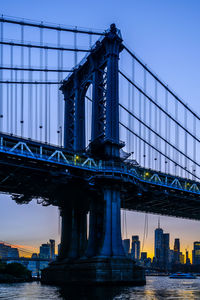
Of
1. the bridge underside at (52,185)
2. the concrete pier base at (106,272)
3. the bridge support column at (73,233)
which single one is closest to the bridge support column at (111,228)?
the concrete pier base at (106,272)

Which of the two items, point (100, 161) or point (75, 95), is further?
point (75, 95)

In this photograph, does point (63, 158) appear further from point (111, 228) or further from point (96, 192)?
point (111, 228)

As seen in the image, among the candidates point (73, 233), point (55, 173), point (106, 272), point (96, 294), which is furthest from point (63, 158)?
point (96, 294)

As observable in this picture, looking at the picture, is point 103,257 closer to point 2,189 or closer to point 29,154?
point 29,154

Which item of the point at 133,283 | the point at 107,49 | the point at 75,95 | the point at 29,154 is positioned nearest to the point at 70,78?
the point at 75,95

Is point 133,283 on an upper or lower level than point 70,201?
lower

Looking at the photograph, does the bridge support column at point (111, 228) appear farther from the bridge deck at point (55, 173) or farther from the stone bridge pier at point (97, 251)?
the bridge deck at point (55, 173)

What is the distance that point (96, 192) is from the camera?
7850cm

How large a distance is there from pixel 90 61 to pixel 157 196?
32011mm

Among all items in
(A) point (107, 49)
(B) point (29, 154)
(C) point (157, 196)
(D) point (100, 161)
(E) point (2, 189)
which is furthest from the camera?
(C) point (157, 196)

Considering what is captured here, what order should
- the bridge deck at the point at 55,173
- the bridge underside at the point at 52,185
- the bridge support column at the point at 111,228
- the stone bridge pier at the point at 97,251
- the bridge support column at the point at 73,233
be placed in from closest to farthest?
the stone bridge pier at the point at 97,251
the bridge deck at the point at 55,173
the bridge support column at the point at 111,228
the bridge underside at the point at 52,185
the bridge support column at the point at 73,233

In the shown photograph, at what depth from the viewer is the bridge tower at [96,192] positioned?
71.5 metres

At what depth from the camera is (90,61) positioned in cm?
8706

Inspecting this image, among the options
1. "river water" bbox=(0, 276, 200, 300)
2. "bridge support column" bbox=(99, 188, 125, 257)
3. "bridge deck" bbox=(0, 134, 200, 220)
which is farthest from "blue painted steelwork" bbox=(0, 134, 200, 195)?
"river water" bbox=(0, 276, 200, 300)
